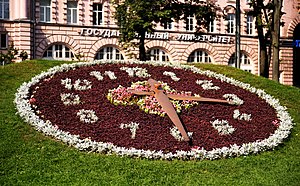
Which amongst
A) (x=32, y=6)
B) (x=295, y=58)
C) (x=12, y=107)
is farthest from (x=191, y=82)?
(x=295, y=58)

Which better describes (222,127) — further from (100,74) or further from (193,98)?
(100,74)

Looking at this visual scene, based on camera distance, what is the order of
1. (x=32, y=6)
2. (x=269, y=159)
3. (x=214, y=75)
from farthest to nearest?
(x=32, y=6) < (x=214, y=75) < (x=269, y=159)

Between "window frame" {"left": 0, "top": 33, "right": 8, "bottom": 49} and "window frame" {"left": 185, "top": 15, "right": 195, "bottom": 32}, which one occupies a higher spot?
"window frame" {"left": 185, "top": 15, "right": 195, "bottom": 32}

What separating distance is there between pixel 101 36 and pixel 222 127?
28594 millimetres

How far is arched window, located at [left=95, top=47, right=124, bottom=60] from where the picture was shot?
4126 centimetres

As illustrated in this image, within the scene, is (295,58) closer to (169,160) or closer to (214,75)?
(214,75)

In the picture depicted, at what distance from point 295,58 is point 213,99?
39.4 m

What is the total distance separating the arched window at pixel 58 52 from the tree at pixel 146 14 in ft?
38.3

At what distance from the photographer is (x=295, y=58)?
52062 millimetres

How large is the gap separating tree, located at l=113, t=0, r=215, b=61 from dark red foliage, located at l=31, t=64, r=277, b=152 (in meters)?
11.0

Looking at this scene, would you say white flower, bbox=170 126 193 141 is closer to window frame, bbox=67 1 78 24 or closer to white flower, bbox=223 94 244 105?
white flower, bbox=223 94 244 105

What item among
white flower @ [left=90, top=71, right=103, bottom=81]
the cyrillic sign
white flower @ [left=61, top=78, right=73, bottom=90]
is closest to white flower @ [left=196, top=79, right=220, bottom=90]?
white flower @ [left=90, top=71, right=103, bottom=81]

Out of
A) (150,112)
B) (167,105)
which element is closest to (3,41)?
(150,112)

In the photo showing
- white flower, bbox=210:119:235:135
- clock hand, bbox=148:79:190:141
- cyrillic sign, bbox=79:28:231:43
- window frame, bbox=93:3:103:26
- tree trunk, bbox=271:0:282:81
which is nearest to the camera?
clock hand, bbox=148:79:190:141
